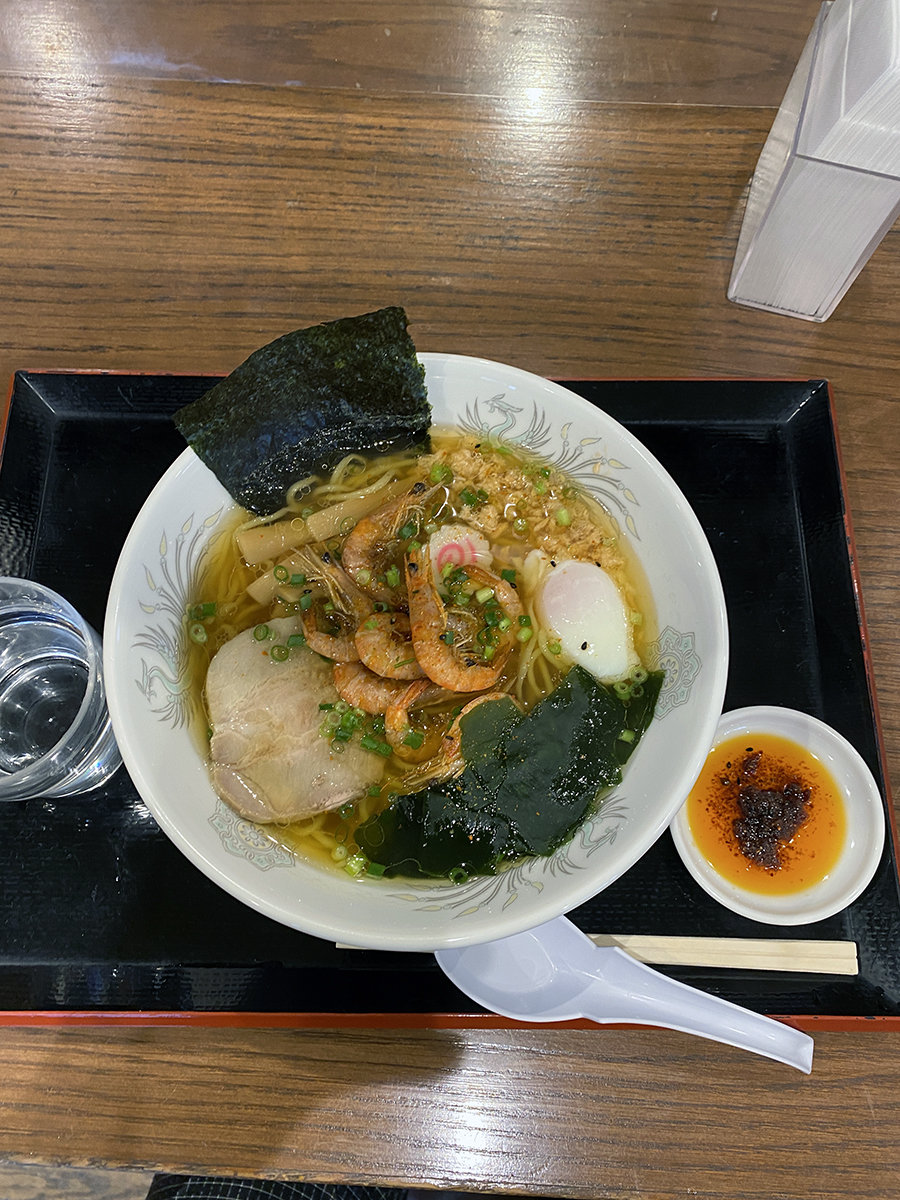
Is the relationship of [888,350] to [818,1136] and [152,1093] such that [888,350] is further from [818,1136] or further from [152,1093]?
[152,1093]

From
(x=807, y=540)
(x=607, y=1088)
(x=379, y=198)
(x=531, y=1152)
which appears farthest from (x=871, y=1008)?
(x=379, y=198)

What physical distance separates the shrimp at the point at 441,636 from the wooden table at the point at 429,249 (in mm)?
773

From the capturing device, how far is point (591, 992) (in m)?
1.59

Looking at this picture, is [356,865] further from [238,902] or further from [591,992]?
[591,992]

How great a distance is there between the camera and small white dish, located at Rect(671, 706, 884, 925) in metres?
1.67

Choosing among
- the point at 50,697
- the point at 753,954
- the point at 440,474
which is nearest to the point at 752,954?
the point at 753,954

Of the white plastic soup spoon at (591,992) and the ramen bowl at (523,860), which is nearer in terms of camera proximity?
the ramen bowl at (523,860)

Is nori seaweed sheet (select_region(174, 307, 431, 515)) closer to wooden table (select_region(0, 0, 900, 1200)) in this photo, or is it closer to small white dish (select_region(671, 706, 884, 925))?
wooden table (select_region(0, 0, 900, 1200))

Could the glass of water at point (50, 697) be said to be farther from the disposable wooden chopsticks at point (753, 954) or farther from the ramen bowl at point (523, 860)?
the disposable wooden chopsticks at point (753, 954)

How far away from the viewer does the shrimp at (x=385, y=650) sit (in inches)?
65.0

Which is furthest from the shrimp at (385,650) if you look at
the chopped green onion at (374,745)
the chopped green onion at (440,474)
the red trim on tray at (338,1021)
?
the red trim on tray at (338,1021)

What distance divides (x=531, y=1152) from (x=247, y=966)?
0.72 m

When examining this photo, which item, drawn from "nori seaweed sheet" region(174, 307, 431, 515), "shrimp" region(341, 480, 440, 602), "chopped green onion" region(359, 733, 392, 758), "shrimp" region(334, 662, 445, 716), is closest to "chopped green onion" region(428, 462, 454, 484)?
"shrimp" region(341, 480, 440, 602)

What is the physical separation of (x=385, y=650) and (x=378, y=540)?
0.28 meters
